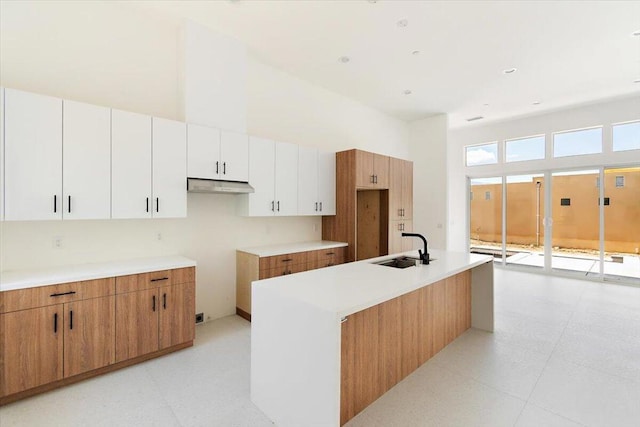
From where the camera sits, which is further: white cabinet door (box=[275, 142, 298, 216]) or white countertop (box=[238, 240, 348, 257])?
white cabinet door (box=[275, 142, 298, 216])

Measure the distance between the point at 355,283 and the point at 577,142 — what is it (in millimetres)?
7175

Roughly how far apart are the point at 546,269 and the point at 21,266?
9158mm

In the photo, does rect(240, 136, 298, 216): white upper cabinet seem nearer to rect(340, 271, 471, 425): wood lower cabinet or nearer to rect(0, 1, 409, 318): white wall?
rect(0, 1, 409, 318): white wall

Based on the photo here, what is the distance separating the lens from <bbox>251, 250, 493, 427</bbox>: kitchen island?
1.68 m

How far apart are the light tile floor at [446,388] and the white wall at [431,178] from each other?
3.16 meters

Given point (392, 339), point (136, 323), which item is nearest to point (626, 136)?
point (392, 339)

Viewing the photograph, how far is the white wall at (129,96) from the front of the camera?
8.63 feet

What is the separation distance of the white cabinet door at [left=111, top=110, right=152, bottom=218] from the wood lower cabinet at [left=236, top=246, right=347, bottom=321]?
1369 millimetres

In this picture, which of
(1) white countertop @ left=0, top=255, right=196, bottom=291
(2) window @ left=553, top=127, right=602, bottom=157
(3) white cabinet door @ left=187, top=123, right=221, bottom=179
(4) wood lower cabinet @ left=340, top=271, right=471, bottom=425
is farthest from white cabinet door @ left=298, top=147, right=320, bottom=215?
(2) window @ left=553, top=127, right=602, bottom=157

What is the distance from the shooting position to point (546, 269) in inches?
269

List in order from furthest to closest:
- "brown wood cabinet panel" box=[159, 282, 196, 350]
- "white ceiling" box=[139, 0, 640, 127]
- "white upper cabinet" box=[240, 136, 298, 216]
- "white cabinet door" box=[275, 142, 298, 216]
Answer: "white cabinet door" box=[275, 142, 298, 216] → "white upper cabinet" box=[240, 136, 298, 216] → "white ceiling" box=[139, 0, 640, 127] → "brown wood cabinet panel" box=[159, 282, 196, 350]

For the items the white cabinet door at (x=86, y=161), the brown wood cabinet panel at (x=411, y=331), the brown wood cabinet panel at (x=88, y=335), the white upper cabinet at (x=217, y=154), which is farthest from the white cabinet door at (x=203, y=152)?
the brown wood cabinet panel at (x=411, y=331)

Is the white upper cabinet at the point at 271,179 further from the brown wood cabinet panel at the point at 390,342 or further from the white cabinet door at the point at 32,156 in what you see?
the brown wood cabinet panel at the point at 390,342

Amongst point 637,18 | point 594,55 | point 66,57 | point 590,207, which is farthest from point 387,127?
point 66,57
